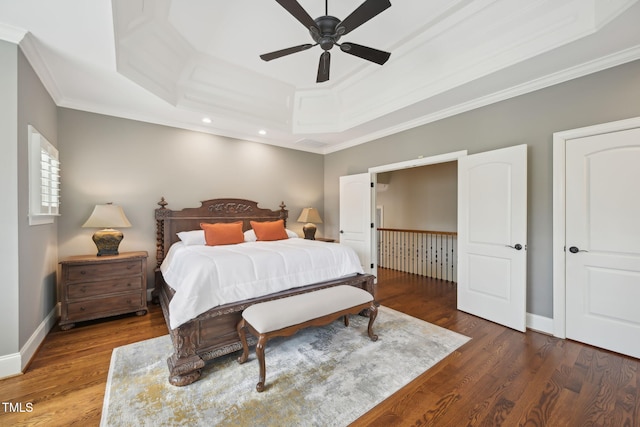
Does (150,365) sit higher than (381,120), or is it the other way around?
(381,120)

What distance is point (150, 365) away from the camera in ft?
7.47

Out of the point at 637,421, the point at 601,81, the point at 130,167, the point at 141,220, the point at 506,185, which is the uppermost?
the point at 601,81

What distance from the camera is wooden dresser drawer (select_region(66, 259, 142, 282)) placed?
3.00m

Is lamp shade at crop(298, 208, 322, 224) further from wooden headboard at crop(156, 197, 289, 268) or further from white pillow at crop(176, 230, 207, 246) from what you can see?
white pillow at crop(176, 230, 207, 246)

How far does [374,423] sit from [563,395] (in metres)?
1.47

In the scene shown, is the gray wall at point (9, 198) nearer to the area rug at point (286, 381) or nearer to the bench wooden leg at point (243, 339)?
the area rug at point (286, 381)

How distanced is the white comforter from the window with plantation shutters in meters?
1.31

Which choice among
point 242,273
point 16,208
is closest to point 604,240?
point 242,273

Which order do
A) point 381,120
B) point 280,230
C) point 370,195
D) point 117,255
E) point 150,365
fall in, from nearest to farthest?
1. point 150,365
2. point 117,255
3. point 381,120
4. point 280,230
5. point 370,195

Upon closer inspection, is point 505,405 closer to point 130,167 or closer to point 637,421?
point 637,421

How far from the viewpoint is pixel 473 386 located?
201 cm

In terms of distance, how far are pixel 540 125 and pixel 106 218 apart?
5.33 metres

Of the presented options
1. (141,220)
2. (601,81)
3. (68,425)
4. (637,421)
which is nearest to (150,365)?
(68,425)

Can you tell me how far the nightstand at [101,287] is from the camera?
117 inches
